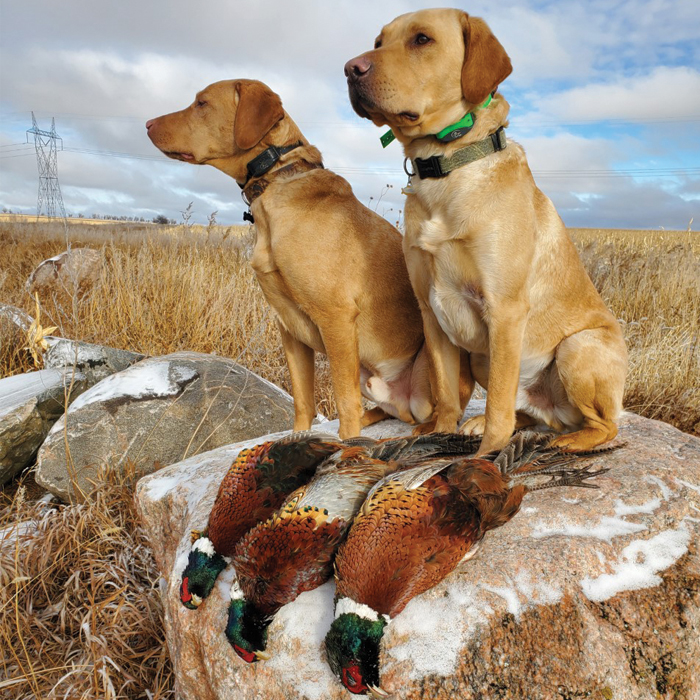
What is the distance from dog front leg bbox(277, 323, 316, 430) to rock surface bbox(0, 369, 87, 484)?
4.83ft

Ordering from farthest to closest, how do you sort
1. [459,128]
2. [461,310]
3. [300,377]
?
[300,377] < [461,310] < [459,128]

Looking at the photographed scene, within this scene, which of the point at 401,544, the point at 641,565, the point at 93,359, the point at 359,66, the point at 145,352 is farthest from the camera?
the point at 145,352

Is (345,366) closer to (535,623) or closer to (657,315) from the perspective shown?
(535,623)

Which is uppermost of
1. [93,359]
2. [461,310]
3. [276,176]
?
[276,176]

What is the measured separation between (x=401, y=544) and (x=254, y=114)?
84.7 inches

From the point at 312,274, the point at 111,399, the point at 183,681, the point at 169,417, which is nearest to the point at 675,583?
the point at 183,681

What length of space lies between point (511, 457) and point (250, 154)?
6.27ft

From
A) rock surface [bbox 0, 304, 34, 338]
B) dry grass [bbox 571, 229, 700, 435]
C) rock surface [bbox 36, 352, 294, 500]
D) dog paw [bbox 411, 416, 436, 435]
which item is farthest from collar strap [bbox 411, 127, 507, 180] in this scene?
rock surface [bbox 0, 304, 34, 338]

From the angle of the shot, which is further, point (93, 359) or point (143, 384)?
point (93, 359)

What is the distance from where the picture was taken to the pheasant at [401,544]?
4.71 feet

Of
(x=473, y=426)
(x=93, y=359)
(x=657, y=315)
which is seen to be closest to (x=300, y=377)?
(x=473, y=426)

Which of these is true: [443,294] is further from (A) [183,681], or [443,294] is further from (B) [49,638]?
(B) [49,638]

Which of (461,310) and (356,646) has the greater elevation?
(461,310)

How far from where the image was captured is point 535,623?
156 cm
